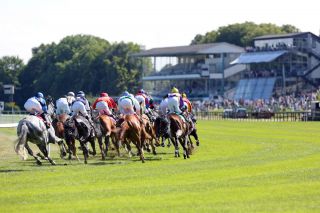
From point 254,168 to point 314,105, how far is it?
42252mm

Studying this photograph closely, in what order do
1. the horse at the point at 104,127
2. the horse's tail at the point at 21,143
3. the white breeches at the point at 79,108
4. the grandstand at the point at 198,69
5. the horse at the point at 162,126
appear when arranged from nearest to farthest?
the horse's tail at the point at 21,143
the white breeches at the point at 79,108
the horse at the point at 104,127
the horse at the point at 162,126
the grandstand at the point at 198,69

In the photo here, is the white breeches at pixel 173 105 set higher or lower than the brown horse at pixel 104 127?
higher

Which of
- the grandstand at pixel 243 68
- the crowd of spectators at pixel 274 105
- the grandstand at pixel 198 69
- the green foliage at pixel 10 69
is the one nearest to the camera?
the crowd of spectators at pixel 274 105

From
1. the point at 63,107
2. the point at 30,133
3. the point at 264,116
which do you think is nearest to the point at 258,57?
the point at 264,116

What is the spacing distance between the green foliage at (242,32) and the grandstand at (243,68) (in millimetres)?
10639

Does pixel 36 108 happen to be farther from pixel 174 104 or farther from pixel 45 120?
pixel 174 104

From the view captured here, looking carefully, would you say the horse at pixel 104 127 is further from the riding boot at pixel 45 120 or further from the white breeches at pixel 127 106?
the riding boot at pixel 45 120

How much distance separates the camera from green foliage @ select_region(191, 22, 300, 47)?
4867 inches

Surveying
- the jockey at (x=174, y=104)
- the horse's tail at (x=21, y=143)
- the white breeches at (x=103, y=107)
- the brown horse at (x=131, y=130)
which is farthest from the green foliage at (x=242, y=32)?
the horse's tail at (x=21, y=143)

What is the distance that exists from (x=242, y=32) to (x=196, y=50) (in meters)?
17.4

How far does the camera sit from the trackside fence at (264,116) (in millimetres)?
65250

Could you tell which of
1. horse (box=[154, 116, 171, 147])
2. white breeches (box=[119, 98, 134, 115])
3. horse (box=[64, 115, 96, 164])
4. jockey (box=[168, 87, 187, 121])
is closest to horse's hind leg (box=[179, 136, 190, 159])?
horse (box=[154, 116, 171, 147])

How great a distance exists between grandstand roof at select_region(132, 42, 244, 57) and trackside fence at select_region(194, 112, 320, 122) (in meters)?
30.9

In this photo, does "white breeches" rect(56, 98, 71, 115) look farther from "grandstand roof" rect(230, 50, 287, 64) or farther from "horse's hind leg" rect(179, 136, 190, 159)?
"grandstand roof" rect(230, 50, 287, 64)
